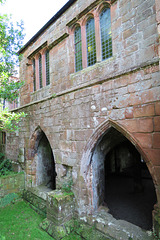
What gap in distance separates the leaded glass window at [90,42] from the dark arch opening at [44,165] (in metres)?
3.62

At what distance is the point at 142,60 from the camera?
322cm

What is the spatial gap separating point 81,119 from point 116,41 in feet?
6.73

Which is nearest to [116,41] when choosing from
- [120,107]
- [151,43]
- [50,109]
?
[151,43]

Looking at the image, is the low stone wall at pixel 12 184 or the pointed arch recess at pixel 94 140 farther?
the low stone wall at pixel 12 184

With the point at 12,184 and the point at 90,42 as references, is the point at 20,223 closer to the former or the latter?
the point at 12,184

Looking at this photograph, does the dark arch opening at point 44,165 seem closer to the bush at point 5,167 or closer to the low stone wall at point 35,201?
the low stone wall at point 35,201

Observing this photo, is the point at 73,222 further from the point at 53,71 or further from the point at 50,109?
the point at 53,71

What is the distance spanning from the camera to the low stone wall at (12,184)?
649cm

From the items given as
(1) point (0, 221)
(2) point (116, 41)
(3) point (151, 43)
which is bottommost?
(1) point (0, 221)

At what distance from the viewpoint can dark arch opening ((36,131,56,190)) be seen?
680 centimetres

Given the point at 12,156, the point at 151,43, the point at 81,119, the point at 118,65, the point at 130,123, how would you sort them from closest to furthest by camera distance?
the point at 151,43, the point at 130,123, the point at 118,65, the point at 81,119, the point at 12,156

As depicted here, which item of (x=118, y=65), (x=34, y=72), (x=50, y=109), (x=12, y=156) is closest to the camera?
(x=118, y=65)

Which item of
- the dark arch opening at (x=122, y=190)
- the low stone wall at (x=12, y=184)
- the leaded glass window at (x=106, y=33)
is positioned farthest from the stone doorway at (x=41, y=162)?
the leaded glass window at (x=106, y=33)

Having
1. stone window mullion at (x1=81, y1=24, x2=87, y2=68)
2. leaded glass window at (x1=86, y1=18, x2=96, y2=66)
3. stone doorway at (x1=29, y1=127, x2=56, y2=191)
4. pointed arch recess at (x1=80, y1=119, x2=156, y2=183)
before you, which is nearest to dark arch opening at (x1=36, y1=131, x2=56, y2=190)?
stone doorway at (x1=29, y1=127, x2=56, y2=191)
